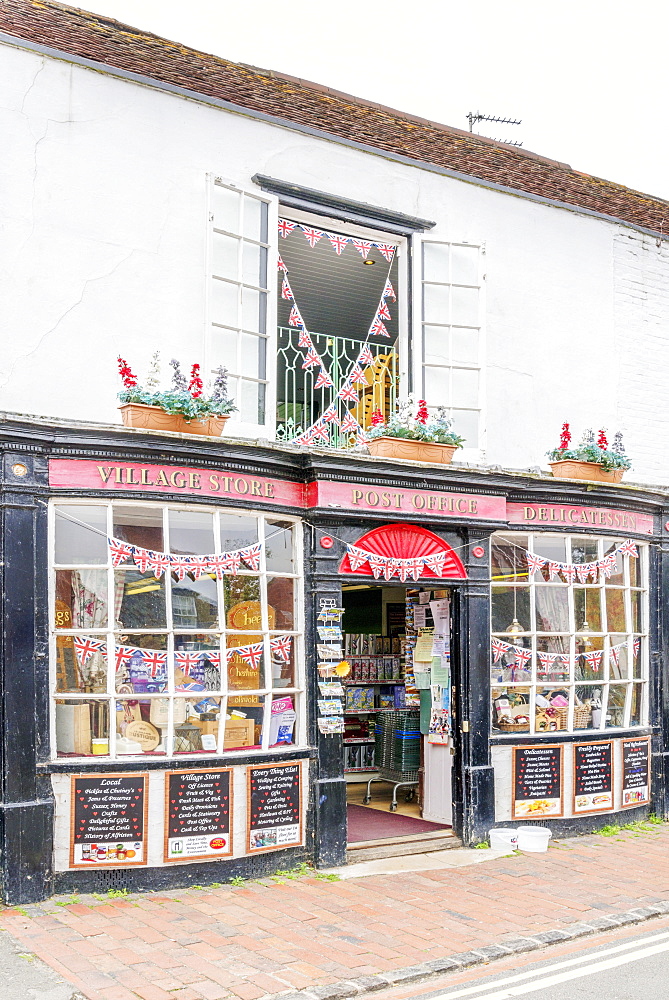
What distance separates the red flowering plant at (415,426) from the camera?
9.43m

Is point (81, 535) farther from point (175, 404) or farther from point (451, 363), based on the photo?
point (451, 363)

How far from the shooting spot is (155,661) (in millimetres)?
8055

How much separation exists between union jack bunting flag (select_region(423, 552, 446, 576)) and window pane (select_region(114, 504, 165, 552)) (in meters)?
2.76

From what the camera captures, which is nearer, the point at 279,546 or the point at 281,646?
the point at 281,646

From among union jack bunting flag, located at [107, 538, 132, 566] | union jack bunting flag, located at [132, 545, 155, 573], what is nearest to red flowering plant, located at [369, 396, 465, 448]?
union jack bunting flag, located at [132, 545, 155, 573]

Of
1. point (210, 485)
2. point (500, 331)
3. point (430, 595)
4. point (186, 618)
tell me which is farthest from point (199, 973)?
point (500, 331)

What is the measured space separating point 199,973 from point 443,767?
455 centimetres

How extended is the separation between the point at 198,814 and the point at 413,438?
396cm

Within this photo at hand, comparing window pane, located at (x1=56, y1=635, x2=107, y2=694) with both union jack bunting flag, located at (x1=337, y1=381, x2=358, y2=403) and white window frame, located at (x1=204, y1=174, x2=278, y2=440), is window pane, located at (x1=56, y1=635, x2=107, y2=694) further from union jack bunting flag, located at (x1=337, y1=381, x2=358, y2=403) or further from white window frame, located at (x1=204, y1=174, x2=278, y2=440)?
union jack bunting flag, located at (x1=337, y1=381, x2=358, y2=403)

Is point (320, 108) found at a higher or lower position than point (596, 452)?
higher

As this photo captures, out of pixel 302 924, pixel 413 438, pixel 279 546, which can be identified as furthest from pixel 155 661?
pixel 413 438

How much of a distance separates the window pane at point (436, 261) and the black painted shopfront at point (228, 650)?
223 cm

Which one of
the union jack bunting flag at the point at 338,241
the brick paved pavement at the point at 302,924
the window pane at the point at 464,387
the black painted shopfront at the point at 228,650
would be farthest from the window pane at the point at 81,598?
the window pane at the point at 464,387

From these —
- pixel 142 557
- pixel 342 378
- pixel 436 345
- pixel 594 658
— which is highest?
pixel 436 345
